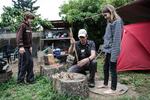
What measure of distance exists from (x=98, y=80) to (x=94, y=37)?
224 inches

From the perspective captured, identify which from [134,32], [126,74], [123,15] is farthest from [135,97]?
[123,15]

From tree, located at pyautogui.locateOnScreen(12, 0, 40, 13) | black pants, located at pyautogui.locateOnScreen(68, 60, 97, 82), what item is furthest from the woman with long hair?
tree, located at pyautogui.locateOnScreen(12, 0, 40, 13)

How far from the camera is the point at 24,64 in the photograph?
6.53 meters

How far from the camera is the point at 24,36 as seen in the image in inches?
253

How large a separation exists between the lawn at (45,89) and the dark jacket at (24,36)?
95 centimetres

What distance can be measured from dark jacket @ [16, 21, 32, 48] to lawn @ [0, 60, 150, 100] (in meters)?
0.95

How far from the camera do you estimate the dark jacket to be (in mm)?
6301

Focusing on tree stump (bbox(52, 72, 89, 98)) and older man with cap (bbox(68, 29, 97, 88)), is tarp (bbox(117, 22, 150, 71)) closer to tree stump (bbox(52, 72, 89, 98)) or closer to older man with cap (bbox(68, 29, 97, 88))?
older man with cap (bbox(68, 29, 97, 88))

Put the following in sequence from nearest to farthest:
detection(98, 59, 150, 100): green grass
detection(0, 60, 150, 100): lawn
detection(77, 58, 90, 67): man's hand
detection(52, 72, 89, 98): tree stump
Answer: detection(52, 72, 89, 98): tree stump, detection(0, 60, 150, 100): lawn, detection(98, 59, 150, 100): green grass, detection(77, 58, 90, 67): man's hand

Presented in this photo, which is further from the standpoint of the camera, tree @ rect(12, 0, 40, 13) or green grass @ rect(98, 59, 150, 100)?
tree @ rect(12, 0, 40, 13)

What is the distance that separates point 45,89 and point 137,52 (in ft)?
10.4

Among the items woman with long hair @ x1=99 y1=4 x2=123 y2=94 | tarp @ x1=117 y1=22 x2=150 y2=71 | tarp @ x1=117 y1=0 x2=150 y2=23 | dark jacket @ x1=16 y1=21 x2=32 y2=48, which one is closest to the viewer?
woman with long hair @ x1=99 y1=4 x2=123 y2=94

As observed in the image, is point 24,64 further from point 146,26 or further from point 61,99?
point 146,26

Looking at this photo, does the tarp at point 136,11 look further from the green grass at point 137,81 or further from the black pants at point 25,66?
the black pants at point 25,66
